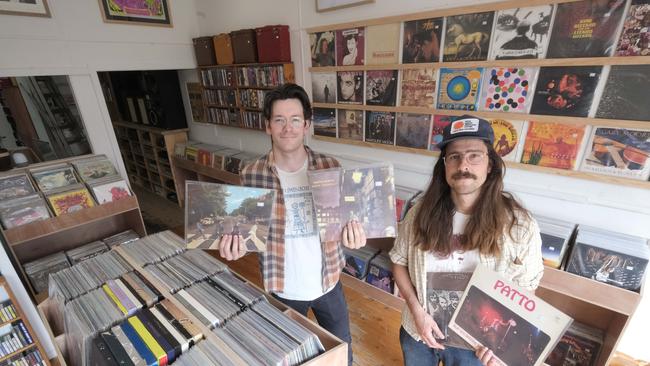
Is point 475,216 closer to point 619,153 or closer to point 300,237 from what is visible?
point 300,237

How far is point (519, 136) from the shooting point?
1.98 m

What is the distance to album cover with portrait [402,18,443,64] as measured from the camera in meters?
2.11

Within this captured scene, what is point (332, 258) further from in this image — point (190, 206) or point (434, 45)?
point (434, 45)

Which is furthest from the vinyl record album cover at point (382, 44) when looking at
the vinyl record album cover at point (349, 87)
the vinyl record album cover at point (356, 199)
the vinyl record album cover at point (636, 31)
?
the vinyl record album cover at point (356, 199)

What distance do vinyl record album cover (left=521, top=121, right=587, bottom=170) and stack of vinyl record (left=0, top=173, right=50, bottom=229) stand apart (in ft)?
12.7

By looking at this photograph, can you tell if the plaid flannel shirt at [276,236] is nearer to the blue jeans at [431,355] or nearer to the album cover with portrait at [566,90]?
the blue jeans at [431,355]

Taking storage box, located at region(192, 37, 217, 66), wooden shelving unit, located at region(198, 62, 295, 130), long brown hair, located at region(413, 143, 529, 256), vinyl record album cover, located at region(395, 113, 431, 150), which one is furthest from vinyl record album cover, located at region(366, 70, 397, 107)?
storage box, located at region(192, 37, 217, 66)

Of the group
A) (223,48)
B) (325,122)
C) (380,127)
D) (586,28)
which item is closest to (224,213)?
(380,127)

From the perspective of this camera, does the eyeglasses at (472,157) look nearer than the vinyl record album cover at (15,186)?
Yes

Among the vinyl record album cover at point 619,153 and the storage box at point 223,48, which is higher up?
the storage box at point 223,48

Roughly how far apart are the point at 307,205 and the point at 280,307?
46cm

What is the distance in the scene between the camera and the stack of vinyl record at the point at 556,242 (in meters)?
1.77

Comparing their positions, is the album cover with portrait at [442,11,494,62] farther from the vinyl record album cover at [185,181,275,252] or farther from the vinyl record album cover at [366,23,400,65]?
the vinyl record album cover at [185,181,275,252]

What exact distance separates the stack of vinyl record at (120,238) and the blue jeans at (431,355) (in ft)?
9.69
